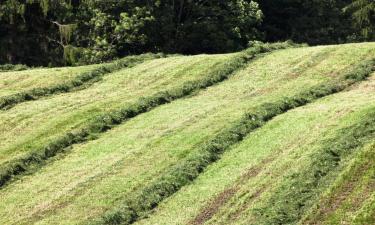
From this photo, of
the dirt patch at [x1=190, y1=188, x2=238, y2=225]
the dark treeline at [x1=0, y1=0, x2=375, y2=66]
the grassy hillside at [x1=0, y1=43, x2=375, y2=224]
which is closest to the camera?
the dirt patch at [x1=190, y1=188, x2=238, y2=225]

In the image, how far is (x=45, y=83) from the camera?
4128 centimetres

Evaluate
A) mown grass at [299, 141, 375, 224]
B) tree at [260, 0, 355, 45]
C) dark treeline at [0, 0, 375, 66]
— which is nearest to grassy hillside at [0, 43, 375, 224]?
mown grass at [299, 141, 375, 224]

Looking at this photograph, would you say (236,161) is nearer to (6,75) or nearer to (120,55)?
(6,75)

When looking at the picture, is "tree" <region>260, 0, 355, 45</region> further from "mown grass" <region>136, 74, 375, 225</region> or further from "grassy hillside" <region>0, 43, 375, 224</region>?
"mown grass" <region>136, 74, 375, 225</region>

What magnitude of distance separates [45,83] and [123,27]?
1389 cm

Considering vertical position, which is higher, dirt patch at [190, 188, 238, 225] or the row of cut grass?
the row of cut grass

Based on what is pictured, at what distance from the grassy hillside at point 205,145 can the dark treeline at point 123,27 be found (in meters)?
13.2

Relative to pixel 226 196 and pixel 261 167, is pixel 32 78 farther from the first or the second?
pixel 226 196

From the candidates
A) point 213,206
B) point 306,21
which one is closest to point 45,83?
point 213,206

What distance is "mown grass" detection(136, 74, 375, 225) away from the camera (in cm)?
2155

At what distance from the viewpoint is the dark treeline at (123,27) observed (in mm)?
54531

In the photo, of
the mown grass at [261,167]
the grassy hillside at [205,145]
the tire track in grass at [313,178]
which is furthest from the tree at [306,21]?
the tire track in grass at [313,178]

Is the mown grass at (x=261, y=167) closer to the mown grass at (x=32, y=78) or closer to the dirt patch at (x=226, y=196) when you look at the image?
the dirt patch at (x=226, y=196)

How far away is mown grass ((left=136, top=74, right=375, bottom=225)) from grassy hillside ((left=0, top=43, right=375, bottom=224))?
0.18ft
